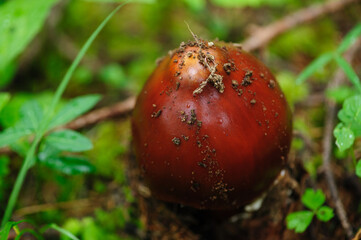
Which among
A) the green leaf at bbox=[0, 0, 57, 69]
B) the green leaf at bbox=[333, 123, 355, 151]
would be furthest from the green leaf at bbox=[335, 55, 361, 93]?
the green leaf at bbox=[0, 0, 57, 69]

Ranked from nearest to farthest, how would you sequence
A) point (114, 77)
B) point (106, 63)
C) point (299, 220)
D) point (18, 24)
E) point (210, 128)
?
point (210, 128), point (299, 220), point (18, 24), point (114, 77), point (106, 63)

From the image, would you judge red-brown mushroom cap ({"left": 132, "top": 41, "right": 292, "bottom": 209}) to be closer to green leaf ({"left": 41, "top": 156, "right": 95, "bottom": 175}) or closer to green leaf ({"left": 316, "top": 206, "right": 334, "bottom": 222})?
green leaf ({"left": 316, "top": 206, "right": 334, "bottom": 222})

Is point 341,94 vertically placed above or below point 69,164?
above

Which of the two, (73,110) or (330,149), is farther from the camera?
(330,149)

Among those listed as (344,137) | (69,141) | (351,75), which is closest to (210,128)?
(344,137)

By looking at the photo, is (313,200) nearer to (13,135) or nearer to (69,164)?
(69,164)

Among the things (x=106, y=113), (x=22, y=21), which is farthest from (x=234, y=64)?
(x=22, y=21)

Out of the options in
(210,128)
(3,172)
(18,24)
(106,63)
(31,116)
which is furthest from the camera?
(106,63)
